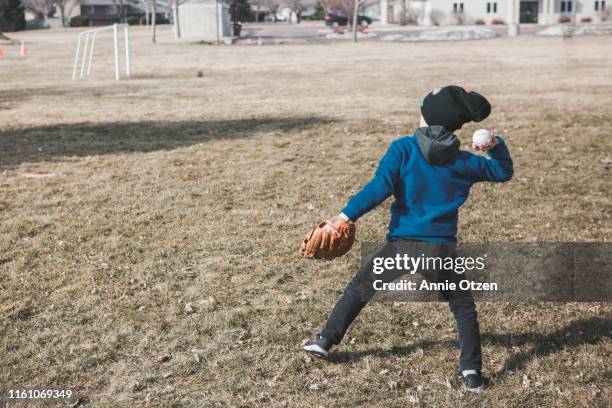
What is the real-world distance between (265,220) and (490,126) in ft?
24.6

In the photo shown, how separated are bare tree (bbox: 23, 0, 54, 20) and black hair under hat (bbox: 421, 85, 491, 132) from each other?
101m

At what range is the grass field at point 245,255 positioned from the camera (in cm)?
452

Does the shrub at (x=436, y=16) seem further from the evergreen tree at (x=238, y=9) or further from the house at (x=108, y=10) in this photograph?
the house at (x=108, y=10)

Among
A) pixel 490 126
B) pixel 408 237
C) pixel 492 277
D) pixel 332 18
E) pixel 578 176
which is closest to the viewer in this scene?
pixel 408 237

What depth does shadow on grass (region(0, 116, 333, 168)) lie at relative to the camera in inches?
468

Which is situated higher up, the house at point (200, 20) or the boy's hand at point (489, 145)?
the house at point (200, 20)

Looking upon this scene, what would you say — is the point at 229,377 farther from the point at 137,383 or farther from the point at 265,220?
the point at 265,220

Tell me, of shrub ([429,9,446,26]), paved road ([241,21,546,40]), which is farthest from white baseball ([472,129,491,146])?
shrub ([429,9,446,26])

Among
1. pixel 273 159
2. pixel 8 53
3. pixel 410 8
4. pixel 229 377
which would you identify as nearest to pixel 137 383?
pixel 229 377

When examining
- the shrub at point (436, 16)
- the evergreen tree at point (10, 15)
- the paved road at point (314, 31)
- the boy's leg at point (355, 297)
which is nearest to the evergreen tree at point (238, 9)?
the paved road at point (314, 31)

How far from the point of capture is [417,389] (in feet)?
14.4

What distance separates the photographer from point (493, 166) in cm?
411

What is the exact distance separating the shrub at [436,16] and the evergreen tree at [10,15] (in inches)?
1745

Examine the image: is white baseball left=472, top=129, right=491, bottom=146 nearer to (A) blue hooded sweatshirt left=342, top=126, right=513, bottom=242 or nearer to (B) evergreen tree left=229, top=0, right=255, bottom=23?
(A) blue hooded sweatshirt left=342, top=126, right=513, bottom=242
